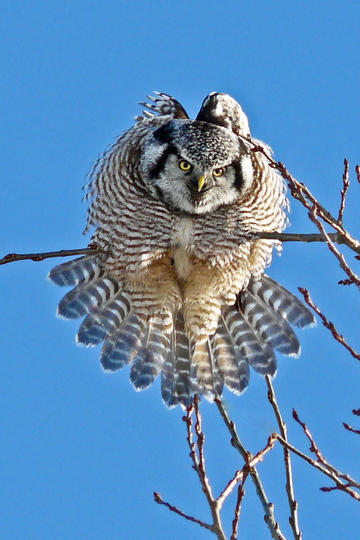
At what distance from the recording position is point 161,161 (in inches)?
224

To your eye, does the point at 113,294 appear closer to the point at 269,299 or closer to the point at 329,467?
the point at 269,299

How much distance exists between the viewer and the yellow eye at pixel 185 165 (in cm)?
561

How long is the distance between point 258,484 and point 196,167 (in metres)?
2.07

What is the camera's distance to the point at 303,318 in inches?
232

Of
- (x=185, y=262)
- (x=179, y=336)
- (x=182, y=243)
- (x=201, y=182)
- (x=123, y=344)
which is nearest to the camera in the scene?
(x=201, y=182)

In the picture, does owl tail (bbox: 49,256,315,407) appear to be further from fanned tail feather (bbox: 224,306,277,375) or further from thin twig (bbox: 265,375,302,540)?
thin twig (bbox: 265,375,302,540)

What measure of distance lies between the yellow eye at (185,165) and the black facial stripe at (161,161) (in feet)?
0.20

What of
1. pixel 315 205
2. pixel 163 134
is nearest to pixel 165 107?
pixel 163 134

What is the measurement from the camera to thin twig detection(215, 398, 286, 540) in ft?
13.3

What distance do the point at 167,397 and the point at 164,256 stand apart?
90 centimetres

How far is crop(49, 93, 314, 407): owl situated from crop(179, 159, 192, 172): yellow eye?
0.06ft

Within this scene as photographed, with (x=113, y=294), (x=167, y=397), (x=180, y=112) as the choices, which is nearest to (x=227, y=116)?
(x=180, y=112)

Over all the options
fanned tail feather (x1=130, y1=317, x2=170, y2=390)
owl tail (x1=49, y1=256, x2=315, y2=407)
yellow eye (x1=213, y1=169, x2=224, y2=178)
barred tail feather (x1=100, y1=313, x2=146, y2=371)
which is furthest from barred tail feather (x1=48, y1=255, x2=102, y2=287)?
yellow eye (x1=213, y1=169, x2=224, y2=178)

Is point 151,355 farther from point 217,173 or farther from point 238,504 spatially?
point 238,504
